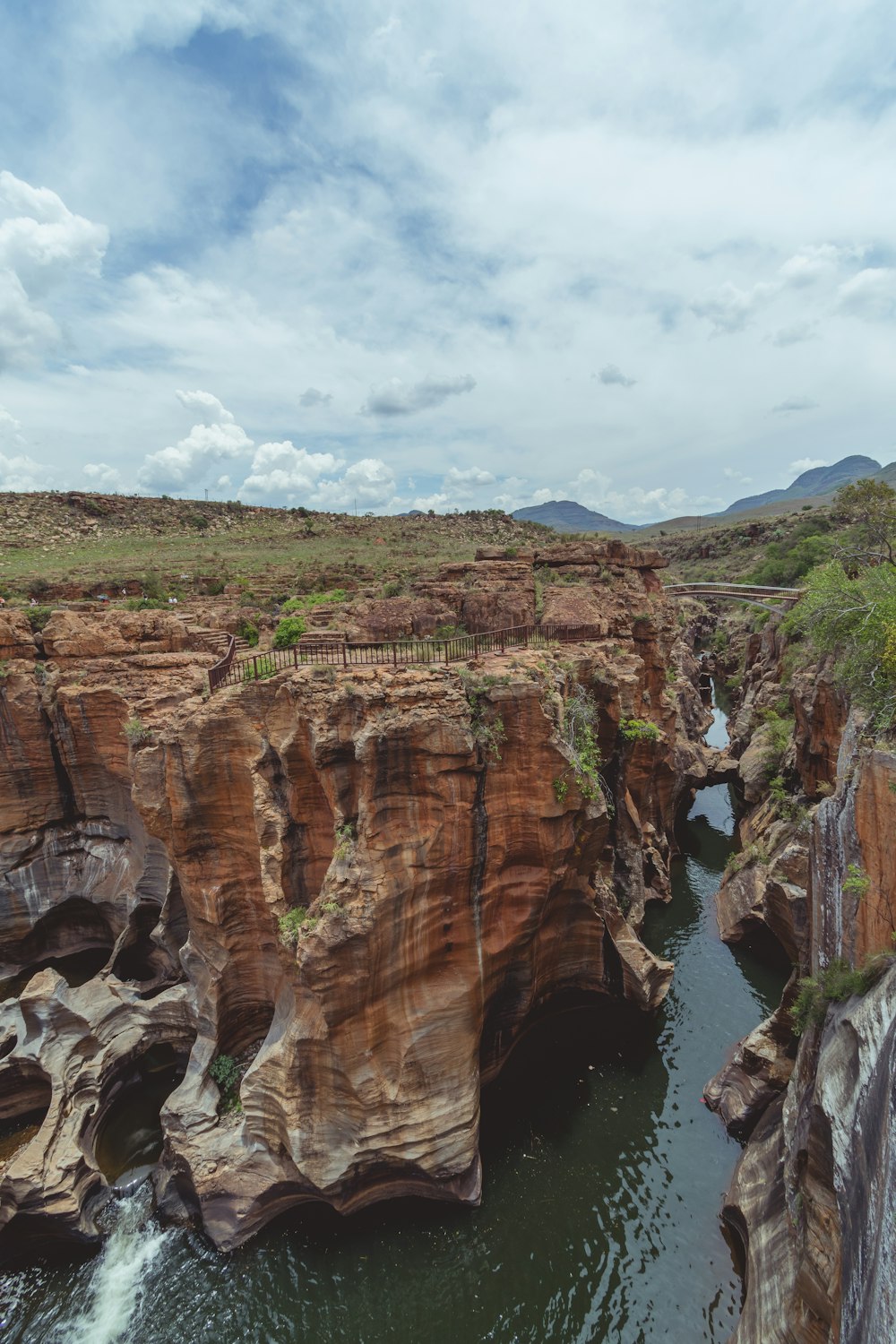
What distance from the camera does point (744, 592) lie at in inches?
2520

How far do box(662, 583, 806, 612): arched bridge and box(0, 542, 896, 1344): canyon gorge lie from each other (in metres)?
36.4

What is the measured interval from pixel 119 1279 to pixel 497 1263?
22.5 ft

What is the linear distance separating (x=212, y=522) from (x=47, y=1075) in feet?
181

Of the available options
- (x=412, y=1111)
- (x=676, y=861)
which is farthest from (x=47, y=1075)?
(x=676, y=861)

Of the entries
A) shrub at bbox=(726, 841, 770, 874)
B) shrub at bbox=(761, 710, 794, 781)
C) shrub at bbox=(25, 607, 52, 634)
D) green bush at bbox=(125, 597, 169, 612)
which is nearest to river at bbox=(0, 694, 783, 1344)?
shrub at bbox=(726, 841, 770, 874)

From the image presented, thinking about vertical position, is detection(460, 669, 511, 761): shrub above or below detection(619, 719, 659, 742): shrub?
above

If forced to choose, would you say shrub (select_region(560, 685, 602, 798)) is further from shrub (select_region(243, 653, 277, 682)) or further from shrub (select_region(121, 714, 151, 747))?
shrub (select_region(121, 714, 151, 747))

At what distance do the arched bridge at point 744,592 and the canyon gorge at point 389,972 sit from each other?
3639 cm

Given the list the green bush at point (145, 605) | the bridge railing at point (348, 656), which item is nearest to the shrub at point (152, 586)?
the green bush at point (145, 605)

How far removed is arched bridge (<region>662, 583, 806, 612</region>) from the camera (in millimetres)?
50550

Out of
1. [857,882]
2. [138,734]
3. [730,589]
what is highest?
[730,589]

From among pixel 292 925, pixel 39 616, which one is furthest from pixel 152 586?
pixel 292 925

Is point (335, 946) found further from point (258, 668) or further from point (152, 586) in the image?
point (152, 586)

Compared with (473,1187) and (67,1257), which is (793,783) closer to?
(473,1187)
